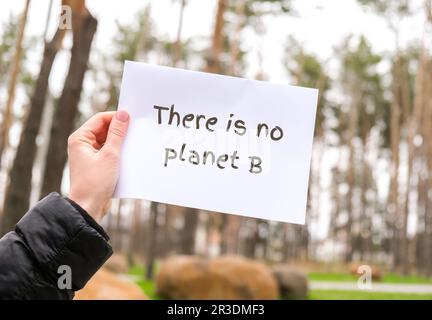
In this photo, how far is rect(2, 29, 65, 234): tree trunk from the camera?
6.06 m

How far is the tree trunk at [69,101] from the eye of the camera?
18.7 feet

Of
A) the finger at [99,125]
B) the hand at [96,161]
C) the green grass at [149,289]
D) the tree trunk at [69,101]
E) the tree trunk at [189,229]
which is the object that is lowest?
the green grass at [149,289]

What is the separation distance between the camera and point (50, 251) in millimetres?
967

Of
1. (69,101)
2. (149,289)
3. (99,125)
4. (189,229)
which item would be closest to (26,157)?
(69,101)

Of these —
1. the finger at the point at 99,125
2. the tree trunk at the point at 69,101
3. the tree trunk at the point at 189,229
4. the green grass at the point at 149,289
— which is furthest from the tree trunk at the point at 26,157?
the tree trunk at the point at 189,229

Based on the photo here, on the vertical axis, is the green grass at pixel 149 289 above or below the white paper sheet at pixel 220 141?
below

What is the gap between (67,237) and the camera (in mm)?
979

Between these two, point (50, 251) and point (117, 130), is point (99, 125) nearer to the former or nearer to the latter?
point (117, 130)

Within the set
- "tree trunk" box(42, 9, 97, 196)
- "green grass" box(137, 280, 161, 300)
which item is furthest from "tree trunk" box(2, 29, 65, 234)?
"green grass" box(137, 280, 161, 300)

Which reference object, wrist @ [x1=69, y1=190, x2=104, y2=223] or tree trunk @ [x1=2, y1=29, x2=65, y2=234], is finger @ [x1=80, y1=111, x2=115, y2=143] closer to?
wrist @ [x1=69, y1=190, x2=104, y2=223]

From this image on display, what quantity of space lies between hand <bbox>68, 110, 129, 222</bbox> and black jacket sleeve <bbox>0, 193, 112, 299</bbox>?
5 centimetres

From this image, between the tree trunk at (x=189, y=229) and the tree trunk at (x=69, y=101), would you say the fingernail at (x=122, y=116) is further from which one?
the tree trunk at (x=189, y=229)

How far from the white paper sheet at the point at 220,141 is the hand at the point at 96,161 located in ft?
0.15
